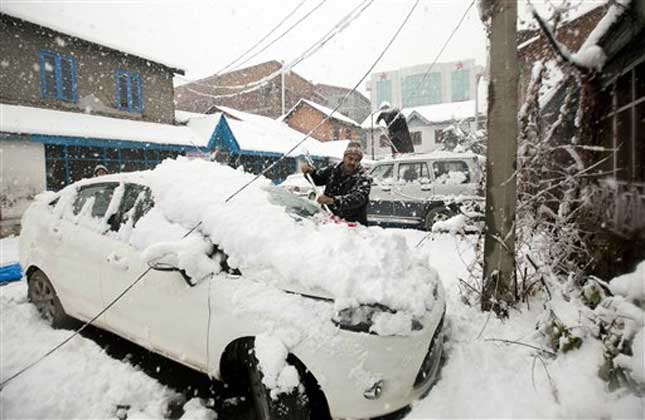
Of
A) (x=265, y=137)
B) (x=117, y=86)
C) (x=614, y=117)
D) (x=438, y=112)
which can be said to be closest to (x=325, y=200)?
(x=614, y=117)

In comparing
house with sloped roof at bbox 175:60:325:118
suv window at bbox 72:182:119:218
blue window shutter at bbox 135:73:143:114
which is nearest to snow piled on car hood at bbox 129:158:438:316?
suv window at bbox 72:182:119:218

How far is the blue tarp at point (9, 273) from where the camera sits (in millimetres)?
4805

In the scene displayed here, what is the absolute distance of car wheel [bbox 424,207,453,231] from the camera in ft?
24.0

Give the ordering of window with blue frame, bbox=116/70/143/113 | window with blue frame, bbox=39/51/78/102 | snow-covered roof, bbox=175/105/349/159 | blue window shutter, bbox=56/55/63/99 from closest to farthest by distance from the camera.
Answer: window with blue frame, bbox=39/51/78/102
blue window shutter, bbox=56/55/63/99
window with blue frame, bbox=116/70/143/113
snow-covered roof, bbox=175/105/349/159

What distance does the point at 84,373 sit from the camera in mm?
2754

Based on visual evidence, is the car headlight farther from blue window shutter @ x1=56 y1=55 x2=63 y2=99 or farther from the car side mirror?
blue window shutter @ x1=56 y1=55 x2=63 y2=99

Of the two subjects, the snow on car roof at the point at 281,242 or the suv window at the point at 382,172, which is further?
the suv window at the point at 382,172

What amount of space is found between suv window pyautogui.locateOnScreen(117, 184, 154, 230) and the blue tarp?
326 cm

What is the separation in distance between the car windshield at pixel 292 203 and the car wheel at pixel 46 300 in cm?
241

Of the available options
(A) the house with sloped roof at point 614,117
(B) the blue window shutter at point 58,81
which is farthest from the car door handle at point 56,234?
(B) the blue window shutter at point 58,81

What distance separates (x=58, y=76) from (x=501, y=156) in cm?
1473

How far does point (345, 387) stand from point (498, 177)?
226cm

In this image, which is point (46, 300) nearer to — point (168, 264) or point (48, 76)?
point (168, 264)

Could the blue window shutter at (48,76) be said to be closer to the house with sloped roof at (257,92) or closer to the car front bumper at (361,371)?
the car front bumper at (361,371)
